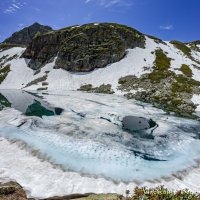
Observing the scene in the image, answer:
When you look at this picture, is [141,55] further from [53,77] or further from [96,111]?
[96,111]

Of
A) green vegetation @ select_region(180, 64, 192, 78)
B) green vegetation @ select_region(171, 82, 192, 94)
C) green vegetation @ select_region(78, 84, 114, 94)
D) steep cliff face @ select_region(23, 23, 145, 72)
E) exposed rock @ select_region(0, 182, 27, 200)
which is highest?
steep cliff face @ select_region(23, 23, 145, 72)

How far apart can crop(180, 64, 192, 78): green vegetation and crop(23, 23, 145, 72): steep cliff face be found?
2056 cm

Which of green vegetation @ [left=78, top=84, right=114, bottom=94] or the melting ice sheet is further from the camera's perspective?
green vegetation @ [left=78, top=84, right=114, bottom=94]

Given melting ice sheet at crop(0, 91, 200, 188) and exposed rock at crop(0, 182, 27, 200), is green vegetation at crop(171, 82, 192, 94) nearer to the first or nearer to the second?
melting ice sheet at crop(0, 91, 200, 188)

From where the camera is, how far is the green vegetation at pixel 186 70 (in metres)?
70.5

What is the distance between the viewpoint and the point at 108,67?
83.2 m

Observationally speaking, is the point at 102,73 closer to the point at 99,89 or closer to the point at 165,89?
the point at 99,89

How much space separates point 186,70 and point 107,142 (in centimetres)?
5279

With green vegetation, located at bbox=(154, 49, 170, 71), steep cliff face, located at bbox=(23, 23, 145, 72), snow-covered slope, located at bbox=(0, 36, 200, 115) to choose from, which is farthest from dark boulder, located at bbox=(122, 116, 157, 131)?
steep cliff face, located at bbox=(23, 23, 145, 72)

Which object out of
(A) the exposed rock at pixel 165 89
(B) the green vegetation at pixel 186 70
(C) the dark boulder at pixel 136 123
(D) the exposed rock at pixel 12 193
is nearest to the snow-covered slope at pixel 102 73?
(B) the green vegetation at pixel 186 70

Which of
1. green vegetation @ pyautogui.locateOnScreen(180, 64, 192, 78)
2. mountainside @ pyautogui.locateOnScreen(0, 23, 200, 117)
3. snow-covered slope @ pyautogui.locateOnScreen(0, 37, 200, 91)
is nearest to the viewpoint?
mountainside @ pyautogui.locateOnScreen(0, 23, 200, 117)

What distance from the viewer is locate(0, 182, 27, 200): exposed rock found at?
1500 cm

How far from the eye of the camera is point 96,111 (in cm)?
4238

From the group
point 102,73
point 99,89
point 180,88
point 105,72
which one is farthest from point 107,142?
point 105,72
